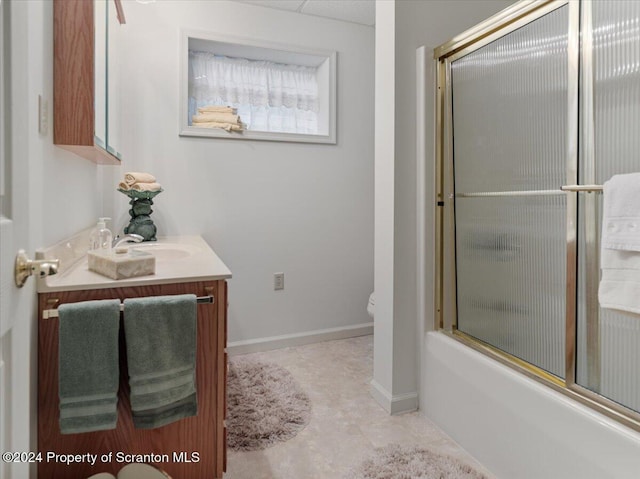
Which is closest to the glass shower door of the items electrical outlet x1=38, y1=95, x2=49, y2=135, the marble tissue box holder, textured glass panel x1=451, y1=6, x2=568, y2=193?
textured glass panel x1=451, y1=6, x2=568, y2=193

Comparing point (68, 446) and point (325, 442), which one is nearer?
point (68, 446)

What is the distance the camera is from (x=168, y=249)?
209cm

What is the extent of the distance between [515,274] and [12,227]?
5.15 ft

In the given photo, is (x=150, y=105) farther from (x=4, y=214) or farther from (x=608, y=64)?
(x=608, y=64)

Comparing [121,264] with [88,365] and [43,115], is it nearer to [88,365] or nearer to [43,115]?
[88,365]

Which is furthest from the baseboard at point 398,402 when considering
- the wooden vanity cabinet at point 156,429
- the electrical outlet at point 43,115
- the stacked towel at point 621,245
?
the electrical outlet at point 43,115

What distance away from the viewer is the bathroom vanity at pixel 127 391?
4.00 ft

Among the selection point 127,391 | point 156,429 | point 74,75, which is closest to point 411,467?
point 156,429

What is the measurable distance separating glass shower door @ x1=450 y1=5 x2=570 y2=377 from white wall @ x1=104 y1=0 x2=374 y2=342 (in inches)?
49.6

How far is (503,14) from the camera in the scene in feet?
5.10

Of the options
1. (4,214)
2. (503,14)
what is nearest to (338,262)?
(503,14)

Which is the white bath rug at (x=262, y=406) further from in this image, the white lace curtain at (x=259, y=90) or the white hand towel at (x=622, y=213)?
the white lace curtain at (x=259, y=90)

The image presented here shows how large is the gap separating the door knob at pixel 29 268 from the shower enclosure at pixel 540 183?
1.42 metres

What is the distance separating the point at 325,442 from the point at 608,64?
1723mm
